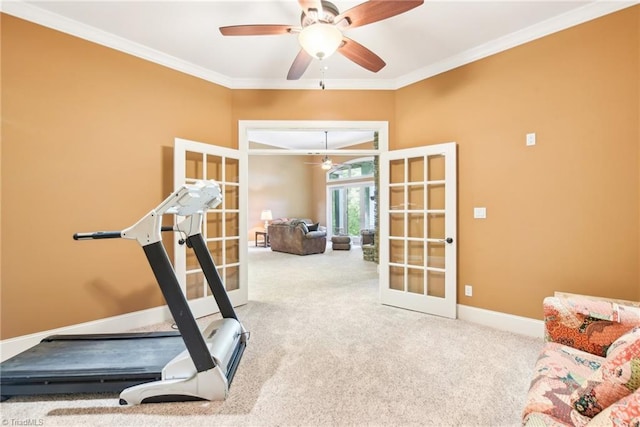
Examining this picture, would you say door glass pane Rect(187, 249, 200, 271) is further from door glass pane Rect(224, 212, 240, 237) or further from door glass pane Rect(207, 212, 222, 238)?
door glass pane Rect(224, 212, 240, 237)

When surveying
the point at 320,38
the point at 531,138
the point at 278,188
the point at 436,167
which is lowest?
the point at 436,167

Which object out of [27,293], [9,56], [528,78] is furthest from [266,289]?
[528,78]

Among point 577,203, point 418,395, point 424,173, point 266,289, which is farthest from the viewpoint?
point 266,289

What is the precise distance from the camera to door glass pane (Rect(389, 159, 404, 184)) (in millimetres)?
3509

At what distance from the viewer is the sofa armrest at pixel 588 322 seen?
154cm

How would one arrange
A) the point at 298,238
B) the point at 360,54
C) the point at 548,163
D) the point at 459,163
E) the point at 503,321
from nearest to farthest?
the point at 360,54, the point at 548,163, the point at 503,321, the point at 459,163, the point at 298,238

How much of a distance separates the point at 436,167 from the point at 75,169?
3585mm

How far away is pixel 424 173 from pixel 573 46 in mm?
1600

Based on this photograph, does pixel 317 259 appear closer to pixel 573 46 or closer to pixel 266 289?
pixel 266 289

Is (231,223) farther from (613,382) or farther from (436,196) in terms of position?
(613,382)

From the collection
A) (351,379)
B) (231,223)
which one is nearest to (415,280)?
(351,379)

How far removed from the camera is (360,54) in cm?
231

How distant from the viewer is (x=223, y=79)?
3.50 m

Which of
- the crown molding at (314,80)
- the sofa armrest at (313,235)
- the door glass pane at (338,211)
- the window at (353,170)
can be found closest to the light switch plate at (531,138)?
the crown molding at (314,80)
